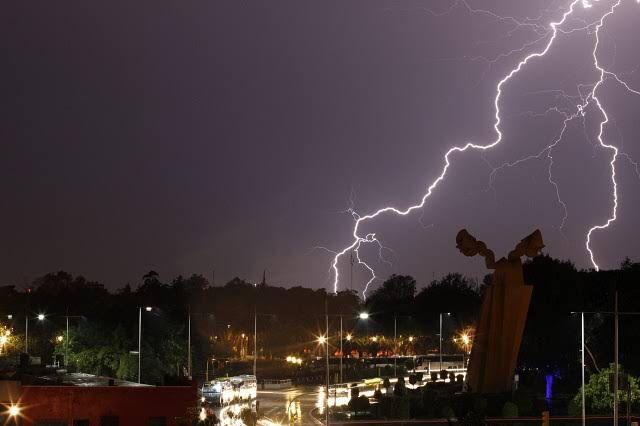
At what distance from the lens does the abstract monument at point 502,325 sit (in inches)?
1823

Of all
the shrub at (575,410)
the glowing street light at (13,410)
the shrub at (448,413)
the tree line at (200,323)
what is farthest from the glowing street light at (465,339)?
the glowing street light at (13,410)

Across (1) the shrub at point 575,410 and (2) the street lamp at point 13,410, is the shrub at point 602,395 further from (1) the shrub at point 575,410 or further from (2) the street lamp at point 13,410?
(2) the street lamp at point 13,410

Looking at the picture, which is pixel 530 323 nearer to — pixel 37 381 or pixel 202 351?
pixel 202 351

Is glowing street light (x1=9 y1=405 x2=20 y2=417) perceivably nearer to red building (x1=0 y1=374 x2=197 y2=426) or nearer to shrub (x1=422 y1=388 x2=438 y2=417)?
red building (x1=0 y1=374 x2=197 y2=426)

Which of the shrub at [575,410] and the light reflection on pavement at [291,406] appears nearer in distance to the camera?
the light reflection on pavement at [291,406]

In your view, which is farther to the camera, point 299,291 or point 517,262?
point 299,291

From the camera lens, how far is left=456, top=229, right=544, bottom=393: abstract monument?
46.3 metres

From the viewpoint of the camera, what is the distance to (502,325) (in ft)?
152

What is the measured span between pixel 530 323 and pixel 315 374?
21434mm

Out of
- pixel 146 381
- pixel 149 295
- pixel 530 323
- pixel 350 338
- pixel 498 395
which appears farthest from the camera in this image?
pixel 350 338

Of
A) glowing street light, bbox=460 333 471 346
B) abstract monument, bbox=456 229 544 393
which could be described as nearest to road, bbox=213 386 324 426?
abstract monument, bbox=456 229 544 393

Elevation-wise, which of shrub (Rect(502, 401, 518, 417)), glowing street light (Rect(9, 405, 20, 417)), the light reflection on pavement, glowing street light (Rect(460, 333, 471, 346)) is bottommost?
the light reflection on pavement

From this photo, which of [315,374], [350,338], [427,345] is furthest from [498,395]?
[427,345]

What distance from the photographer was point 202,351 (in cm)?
8144
